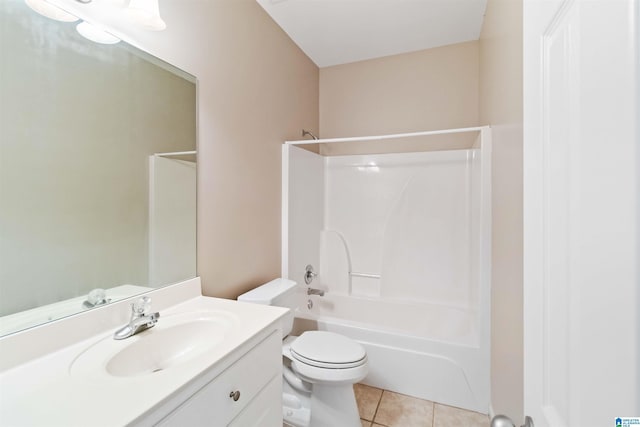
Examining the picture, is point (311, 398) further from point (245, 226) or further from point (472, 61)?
point (472, 61)

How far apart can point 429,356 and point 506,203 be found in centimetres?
109

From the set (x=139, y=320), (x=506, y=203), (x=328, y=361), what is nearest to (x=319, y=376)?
(x=328, y=361)

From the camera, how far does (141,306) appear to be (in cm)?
106

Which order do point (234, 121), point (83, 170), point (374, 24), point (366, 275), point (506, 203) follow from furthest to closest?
1. point (366, 275)
2. point (374, 24)
3. point (234, 121)
4. point (506, 203)
5. point (83, 170)

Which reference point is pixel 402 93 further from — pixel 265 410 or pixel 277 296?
pixel 265 410

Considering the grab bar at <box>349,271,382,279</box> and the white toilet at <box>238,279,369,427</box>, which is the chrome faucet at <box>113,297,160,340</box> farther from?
the grab bar at <box>349,271,382,279</box>

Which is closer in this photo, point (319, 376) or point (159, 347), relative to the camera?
point (159, 347)

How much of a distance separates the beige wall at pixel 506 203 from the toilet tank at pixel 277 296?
108 centimetres

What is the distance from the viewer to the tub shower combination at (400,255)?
5.90 ft

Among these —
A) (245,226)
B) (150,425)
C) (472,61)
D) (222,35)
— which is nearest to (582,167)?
(150,425)

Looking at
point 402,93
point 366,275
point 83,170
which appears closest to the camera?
point 83,170

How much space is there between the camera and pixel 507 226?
131 centimetres

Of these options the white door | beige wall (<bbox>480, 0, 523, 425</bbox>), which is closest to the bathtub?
beige wall (<bbox>480, 0, 523, 425</bbox>)

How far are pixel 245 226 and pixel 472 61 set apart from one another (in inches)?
90.2
